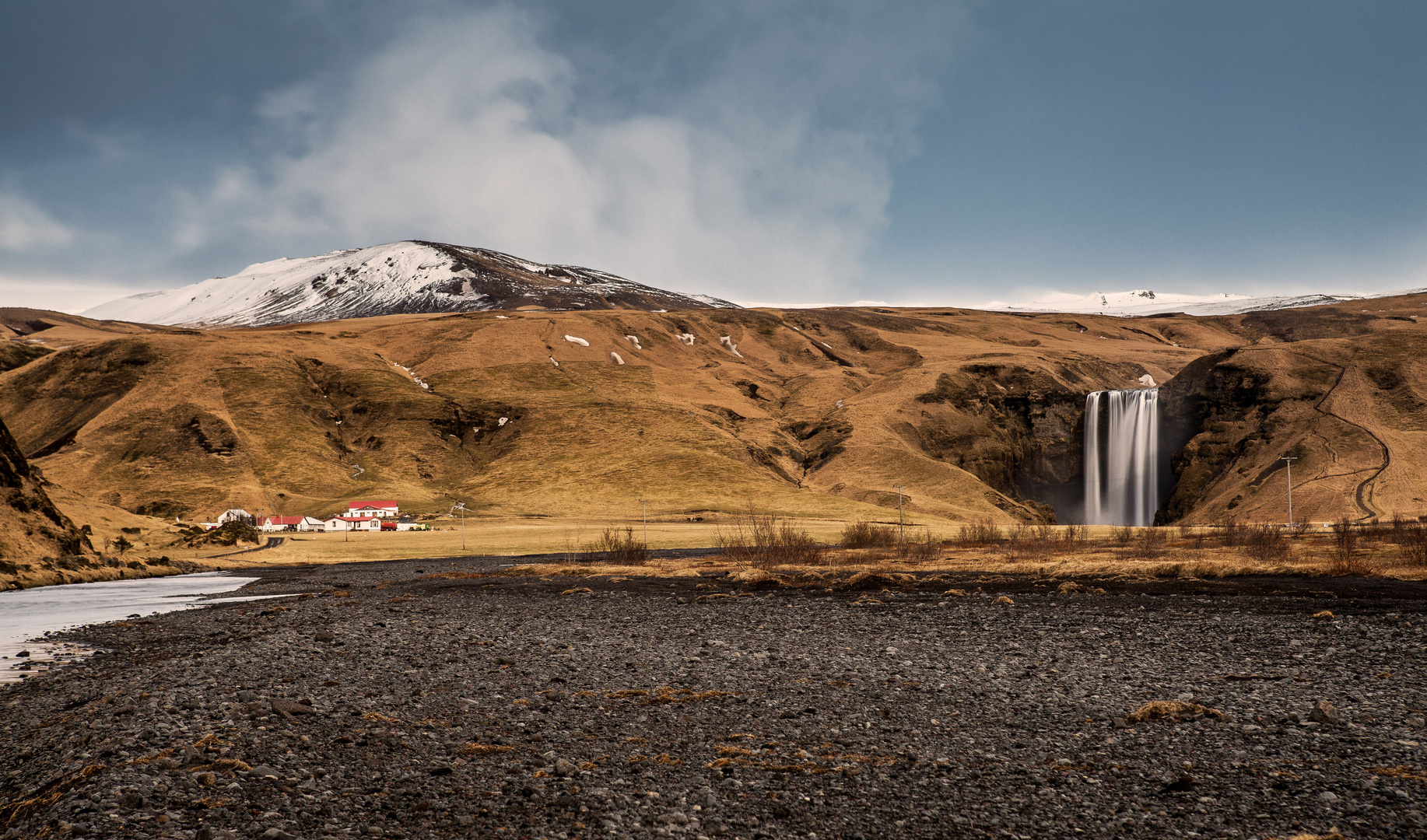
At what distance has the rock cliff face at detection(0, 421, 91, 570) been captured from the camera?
1481 inches

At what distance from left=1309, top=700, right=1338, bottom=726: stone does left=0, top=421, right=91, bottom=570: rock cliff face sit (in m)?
44.6

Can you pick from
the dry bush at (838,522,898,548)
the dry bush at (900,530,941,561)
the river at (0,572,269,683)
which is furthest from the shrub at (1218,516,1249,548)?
the river at (0,572,269,683)

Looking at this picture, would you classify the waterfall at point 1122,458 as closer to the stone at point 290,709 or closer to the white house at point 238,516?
the white house at point 238,516

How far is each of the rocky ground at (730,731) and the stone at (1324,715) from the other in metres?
0.04

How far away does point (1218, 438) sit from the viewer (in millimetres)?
112312

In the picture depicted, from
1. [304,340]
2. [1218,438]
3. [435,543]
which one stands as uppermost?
[304,340]

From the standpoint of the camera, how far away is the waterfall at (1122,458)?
123 meters

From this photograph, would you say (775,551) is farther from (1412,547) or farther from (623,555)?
(1412,547)

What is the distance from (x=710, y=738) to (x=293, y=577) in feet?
128

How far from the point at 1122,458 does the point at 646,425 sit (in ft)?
233

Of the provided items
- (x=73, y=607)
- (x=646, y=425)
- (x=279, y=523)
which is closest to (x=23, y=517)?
(x=73, y=607)

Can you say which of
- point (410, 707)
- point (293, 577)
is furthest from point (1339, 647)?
point (293, 577)

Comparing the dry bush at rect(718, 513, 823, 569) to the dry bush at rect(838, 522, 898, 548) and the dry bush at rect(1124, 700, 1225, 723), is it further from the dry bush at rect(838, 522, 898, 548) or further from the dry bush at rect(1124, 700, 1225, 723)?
the dry bush at rect(1124, 700, 1225, 723)

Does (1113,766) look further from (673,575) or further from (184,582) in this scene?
(184,582)
